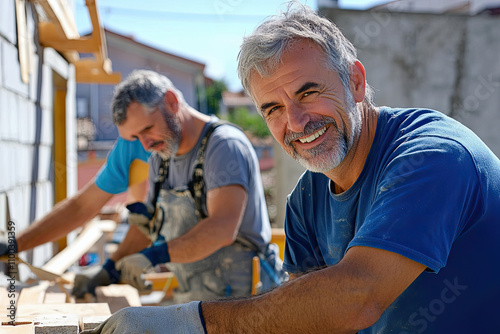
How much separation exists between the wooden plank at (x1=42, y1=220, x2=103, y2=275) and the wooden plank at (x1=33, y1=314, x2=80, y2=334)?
1.61 metres

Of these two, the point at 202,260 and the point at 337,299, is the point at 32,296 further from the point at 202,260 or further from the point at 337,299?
the point at 337,299

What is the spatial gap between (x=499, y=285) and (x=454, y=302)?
12cm

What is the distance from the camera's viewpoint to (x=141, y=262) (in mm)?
2561

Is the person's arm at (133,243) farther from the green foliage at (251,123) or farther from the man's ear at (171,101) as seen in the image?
the green foliage at (251,123)

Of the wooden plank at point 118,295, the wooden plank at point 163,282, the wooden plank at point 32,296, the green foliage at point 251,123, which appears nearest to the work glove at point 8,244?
the wooden plank at point 32,296

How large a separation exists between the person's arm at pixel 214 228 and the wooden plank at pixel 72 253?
2.88ft

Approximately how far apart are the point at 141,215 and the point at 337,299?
2150 millimetres

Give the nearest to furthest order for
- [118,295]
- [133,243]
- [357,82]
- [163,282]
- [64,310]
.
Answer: [357,82]
[64,310]
[118,295]
[133,243]
[163,282]

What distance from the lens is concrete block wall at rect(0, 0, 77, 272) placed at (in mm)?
2924

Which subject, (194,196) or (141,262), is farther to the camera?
(194,196)

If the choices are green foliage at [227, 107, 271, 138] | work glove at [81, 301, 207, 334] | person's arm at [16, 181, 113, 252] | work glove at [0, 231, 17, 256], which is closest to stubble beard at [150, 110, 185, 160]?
person's arm at [16, 181, 113, 252]

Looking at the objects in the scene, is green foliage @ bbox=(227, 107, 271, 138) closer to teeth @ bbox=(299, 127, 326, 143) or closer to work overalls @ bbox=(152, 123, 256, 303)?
work overalls @ bbox=(152, 123, 256, 303)

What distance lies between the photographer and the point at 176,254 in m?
2.63

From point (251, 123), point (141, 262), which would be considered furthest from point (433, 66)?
point (251, 123)
